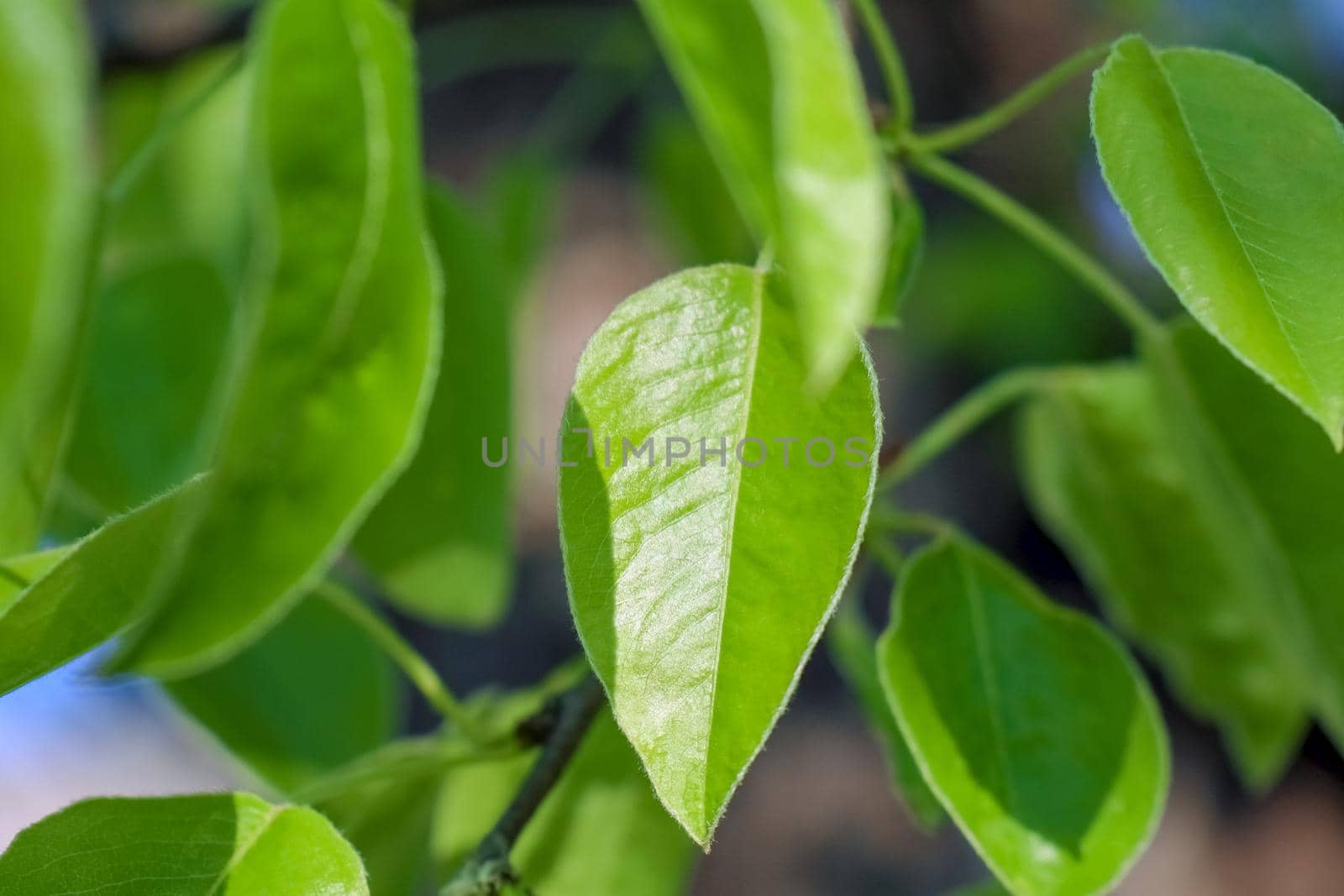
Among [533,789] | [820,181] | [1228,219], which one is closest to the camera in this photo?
[820,181]

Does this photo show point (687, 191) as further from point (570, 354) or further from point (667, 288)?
point (570, 354)

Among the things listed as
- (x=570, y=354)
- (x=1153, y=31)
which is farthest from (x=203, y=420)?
(x=1153, y=31)

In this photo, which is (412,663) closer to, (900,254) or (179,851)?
(179,851)

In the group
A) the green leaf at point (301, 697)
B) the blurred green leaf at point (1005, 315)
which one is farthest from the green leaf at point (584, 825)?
the blurred green leaf at point (1005, 315)

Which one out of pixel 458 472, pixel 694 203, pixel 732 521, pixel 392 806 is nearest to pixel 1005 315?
pixel 694 203

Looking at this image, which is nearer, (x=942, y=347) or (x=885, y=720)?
(x=885, y=720)

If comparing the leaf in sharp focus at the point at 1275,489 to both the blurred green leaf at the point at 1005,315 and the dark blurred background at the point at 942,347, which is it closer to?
the dark blurred background at the point at 942,347
